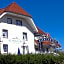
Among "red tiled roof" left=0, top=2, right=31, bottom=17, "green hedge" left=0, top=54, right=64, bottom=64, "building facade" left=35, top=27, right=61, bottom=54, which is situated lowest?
"green hedge" left=0, top=54, right=64, bottom=64

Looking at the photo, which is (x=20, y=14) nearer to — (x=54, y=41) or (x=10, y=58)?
(x=54, y=41)

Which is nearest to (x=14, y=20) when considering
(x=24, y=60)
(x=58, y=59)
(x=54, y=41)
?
(x=54, y=41)

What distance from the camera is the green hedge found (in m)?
23.9

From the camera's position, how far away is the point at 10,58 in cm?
2397

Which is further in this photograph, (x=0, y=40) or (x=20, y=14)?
(x=20, y=14)

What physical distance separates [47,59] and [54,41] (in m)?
21.3

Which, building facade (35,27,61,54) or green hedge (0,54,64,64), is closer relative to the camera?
green hedge (0,54,64,64)

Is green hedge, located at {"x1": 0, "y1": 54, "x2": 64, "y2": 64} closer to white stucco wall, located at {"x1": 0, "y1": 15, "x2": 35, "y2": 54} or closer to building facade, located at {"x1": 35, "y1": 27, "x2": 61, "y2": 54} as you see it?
white stucco wall, located at {"x1": 0, "y1": 15, "x2": 35, "y2": 54}

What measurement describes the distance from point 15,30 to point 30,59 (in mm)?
19134

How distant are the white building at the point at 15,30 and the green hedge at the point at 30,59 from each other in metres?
13.4

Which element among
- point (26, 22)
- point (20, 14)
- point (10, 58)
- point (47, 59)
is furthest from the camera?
point (26, 22)

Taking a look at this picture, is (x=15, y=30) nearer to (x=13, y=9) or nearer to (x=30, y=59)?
(x=13, y=9)

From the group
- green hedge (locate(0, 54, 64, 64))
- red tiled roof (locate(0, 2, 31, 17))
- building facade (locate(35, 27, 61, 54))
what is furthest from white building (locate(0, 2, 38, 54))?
green hedge (locate(0, 54, 64, 64))

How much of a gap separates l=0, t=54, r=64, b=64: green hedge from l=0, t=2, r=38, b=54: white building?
13.4 m
